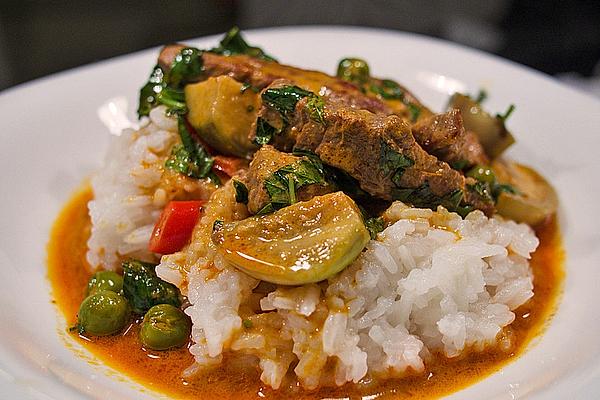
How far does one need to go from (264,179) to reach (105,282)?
48.7 inches

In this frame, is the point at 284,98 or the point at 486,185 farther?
the point at 486,185

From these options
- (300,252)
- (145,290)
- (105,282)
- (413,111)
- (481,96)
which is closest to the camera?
(300,252)

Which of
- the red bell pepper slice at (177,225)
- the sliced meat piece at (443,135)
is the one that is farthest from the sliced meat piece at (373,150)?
the red bell pepper slice at (177,225)

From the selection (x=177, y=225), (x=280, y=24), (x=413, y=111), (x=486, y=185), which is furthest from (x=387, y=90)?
(x=280, y=24)

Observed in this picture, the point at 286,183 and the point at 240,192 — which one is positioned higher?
the point at 286,183

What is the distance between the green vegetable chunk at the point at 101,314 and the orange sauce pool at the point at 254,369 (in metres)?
0.05

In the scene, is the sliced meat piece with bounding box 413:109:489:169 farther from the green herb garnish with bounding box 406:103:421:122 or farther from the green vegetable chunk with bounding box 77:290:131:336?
the green vegetable chunk with bounding box 77:290:131:336

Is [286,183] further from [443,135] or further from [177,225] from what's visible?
[443,135]

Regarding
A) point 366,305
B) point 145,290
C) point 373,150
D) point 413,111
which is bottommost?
point 145,290

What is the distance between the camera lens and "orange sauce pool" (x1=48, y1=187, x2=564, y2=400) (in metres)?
3.41

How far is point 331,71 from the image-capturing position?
614 centimetres

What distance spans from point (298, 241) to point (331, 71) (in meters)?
3.09

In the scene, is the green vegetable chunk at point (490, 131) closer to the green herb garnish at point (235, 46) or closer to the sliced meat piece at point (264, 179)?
the green herb garnish at point (235, 46)

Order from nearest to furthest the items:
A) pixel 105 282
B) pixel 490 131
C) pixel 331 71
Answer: pixel 105 282
pixel 490 131
pixel 331 71
